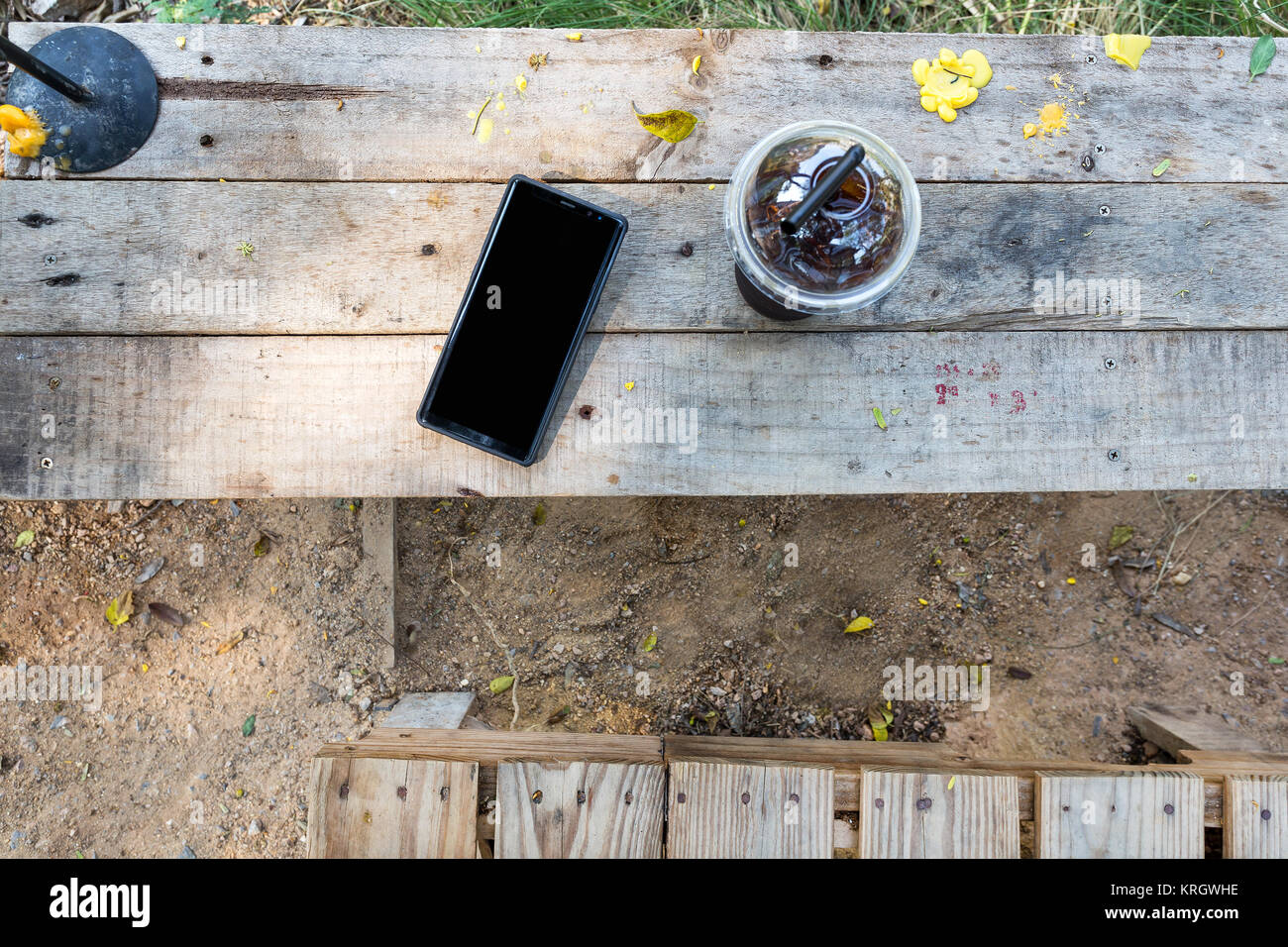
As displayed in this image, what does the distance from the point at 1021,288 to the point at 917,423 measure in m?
0.38

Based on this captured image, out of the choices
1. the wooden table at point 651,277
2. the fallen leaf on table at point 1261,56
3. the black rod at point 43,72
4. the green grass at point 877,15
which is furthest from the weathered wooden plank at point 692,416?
the green grass at point 877,15

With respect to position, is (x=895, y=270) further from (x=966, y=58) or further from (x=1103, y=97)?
(x=1103, y=97)

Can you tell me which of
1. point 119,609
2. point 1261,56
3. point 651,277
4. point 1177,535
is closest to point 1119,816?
point 1177,535

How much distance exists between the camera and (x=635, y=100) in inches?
61.2

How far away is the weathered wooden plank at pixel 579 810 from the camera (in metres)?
1.59

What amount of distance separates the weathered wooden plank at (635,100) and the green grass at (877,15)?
0.99 m

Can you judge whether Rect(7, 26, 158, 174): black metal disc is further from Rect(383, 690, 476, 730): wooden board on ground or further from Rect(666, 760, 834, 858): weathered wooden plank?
Rect(666, 760, 834, 858): weathered wooden plank

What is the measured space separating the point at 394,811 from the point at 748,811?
2.58 ft

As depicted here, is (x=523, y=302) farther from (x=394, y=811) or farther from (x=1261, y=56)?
(x=1261, y=56)

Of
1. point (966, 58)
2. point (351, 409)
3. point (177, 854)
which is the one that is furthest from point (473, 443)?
point (177, 854)

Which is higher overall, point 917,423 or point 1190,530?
point 917,423

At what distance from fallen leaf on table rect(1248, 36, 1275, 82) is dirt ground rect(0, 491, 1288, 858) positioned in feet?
5.10

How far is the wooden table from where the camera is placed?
149 centimetres
